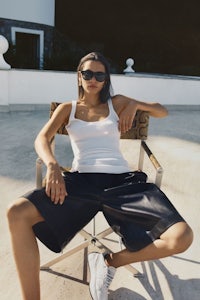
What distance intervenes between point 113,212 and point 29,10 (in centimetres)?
1148

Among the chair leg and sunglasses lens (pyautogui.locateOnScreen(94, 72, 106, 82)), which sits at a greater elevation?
sunglasses lens (pyautogui.locateOnScreen(94, 72, 106, 82))

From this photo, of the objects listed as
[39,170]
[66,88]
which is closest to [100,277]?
[39,170]

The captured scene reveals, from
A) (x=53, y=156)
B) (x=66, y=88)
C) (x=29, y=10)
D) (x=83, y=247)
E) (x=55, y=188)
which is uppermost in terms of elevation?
(x=29, y=10)

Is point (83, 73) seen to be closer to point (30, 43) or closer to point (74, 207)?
point (74, 207)

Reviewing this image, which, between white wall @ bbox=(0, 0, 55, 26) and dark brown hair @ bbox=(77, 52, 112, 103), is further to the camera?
white wall @ bbox=(0, 0, 55, 26)

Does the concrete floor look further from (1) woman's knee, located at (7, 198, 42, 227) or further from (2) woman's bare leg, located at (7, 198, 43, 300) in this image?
(1) woman's knee, located at (7, 198, 42, 227)

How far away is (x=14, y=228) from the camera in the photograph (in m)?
1.46

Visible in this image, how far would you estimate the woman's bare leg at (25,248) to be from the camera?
144cm

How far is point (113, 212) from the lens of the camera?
1621 mm

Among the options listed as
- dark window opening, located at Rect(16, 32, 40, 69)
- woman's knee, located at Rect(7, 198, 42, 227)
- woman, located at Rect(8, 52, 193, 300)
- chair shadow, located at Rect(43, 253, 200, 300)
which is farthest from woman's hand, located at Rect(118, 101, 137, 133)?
dark window opening, located at Rect(16, 32, 40, 69)

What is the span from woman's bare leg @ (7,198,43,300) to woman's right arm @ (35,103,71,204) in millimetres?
164

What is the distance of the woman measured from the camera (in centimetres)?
146

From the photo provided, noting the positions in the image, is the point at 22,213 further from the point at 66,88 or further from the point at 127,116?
the point at 66,88

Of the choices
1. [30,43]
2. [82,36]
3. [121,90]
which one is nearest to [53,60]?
[30,43]
